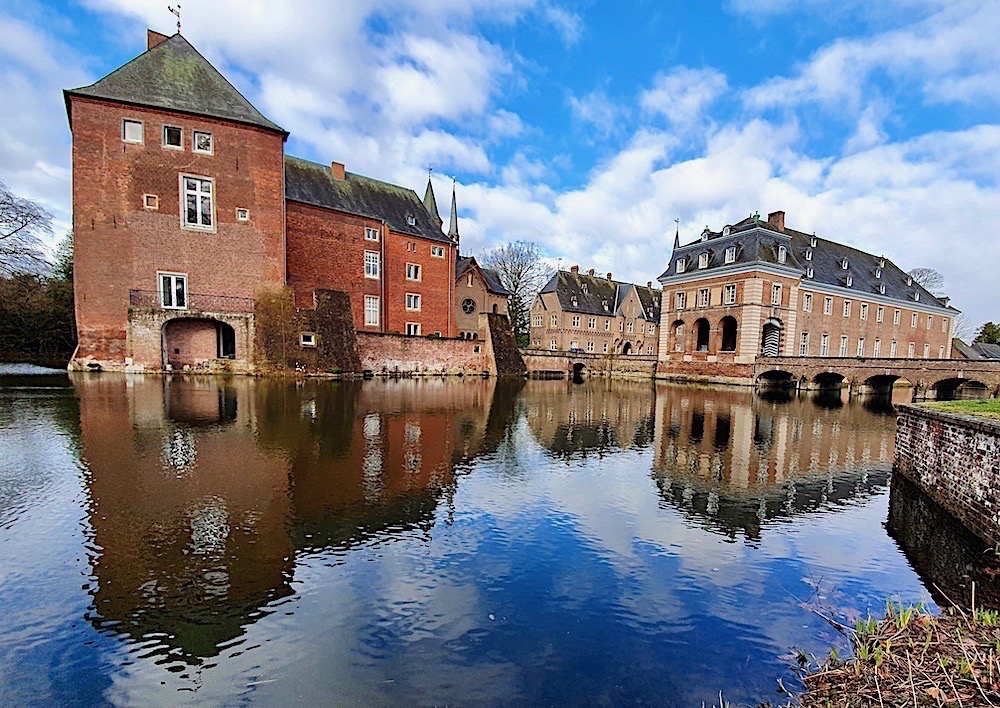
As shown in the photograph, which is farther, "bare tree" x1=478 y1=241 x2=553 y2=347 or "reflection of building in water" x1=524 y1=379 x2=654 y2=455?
"bare tree" x1=478 y1=241 x2=553 y2=347

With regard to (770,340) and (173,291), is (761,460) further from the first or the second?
(770,340)

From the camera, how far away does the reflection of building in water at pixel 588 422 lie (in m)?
11.4

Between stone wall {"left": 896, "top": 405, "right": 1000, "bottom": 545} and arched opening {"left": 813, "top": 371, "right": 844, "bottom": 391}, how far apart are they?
25.5 m

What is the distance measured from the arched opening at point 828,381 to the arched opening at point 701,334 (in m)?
7.90

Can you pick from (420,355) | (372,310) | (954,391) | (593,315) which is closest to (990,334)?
(954,391)

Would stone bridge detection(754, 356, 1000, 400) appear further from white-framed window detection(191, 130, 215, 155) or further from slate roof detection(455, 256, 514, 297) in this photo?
white-framed window detection(191, 130, 215, 155)

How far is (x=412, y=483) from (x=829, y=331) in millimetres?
40617

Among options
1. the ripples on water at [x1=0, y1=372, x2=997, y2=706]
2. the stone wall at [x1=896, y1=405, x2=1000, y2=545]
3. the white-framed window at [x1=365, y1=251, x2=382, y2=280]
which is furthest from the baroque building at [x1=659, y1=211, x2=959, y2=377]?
the ripples on water at [x1=0, y1=372, x2=997, y2=706]

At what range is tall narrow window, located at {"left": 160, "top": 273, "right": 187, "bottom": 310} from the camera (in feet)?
73.6

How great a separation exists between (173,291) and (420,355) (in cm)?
1332

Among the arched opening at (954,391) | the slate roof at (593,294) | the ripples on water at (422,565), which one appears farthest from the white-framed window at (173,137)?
the arched opening at (954,391)

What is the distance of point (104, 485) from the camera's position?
6.33m

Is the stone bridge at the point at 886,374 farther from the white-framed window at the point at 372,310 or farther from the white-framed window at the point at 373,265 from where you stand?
A: the white-framed window at the point at 373,265

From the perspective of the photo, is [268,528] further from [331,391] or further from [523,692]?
[331,391]
